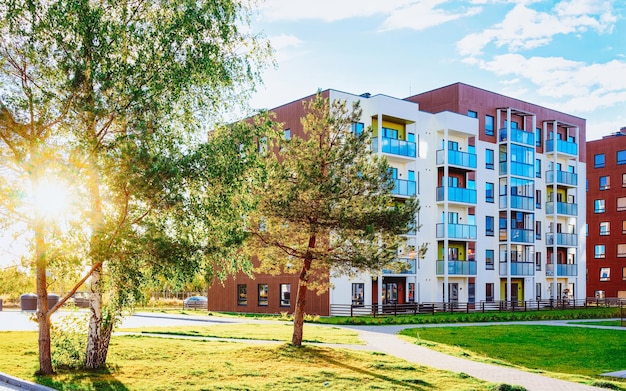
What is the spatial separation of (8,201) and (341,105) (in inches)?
410

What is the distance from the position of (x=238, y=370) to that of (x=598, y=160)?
68086 mm

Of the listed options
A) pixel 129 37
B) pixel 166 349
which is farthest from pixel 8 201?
pixel 166 349

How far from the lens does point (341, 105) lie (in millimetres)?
20484

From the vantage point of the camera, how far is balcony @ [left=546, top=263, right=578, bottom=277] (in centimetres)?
5307

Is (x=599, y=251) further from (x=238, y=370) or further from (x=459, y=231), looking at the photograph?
(x=238, y=370)

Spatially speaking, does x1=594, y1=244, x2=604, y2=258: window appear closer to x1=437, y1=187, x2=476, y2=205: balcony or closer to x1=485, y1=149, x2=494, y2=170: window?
x1=485, y1=149, x2=494, y2=170: window

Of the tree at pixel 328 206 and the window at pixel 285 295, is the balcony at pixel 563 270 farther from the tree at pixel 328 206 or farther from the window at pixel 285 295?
the tree at pixel 328 206

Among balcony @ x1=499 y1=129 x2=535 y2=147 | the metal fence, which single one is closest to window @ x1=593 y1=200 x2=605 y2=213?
the metal fence

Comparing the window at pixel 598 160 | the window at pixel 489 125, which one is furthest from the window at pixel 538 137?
the window at pixel 598 160

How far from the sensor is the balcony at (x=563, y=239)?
53406 mm

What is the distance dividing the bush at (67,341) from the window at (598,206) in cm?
6908

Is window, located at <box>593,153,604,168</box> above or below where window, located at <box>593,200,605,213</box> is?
above

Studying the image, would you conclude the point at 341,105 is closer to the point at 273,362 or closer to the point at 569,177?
the point at 273,362

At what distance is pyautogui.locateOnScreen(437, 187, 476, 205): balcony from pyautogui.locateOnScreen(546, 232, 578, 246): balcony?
448 inches
